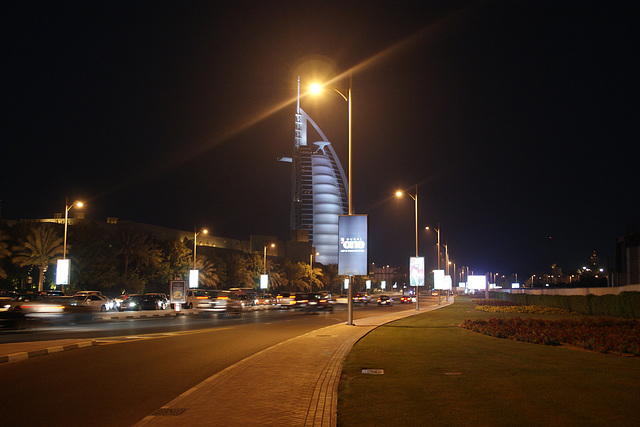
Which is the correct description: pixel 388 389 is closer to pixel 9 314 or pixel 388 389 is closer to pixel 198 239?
pixel 9 314

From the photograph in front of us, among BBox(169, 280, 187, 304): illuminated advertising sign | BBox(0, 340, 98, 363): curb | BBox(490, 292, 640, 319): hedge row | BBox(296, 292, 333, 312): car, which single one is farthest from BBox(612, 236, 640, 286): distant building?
BBox(0, 340, 98, 363): curb

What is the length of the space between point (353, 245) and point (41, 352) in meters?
14.1

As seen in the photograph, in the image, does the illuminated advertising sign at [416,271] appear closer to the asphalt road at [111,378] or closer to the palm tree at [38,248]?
the asphalt road at [111,378]

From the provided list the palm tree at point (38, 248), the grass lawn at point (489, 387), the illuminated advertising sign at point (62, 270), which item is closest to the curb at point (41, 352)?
the grass lawn at point (489, 387)

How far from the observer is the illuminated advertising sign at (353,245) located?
26.3m

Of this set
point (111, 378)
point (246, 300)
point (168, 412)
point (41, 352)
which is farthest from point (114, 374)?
point (246, 300)

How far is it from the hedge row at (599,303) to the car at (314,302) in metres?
19.0

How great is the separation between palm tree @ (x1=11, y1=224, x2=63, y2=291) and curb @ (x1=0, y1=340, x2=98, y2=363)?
39663mm

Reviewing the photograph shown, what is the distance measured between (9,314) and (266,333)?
2123cm

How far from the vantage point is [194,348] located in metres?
18.5

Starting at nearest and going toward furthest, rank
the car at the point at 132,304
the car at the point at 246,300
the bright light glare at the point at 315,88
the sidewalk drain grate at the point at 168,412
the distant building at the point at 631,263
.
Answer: the sidewalk drain grate at the point at 168,412 → the bright light glare at the point at 315,88 → the car at the point at 132,304 → the car at the point at 246,300 → the distant building at the point at 631,263

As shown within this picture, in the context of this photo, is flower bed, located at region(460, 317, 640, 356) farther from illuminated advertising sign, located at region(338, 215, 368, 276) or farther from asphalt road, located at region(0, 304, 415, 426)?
asphalt road, located at region(0, 304, 415, 426)

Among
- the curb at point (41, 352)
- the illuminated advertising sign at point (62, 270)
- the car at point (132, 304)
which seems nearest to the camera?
the curb at point (41, 352)

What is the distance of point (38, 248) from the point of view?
5453 cm
